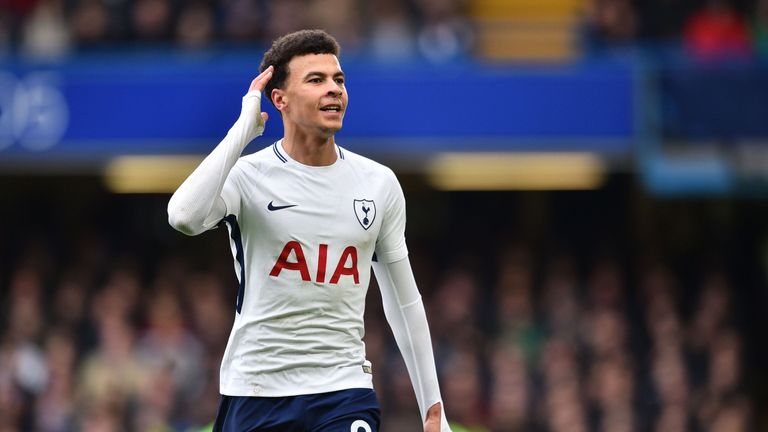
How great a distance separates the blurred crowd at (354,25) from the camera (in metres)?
16.6

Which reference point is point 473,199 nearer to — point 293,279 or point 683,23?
point 683,23

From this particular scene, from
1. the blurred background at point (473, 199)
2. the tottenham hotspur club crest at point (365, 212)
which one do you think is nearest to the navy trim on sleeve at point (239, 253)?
the tottenham hotspur club crest at point (365, 212)

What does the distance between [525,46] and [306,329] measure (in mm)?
11157

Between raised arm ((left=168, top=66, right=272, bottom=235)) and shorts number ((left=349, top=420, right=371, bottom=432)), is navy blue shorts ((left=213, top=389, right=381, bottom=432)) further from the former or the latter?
raised arm ((left=168, top=66, right=272, bottom=235))

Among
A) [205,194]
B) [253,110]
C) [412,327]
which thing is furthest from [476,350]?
[205,194]

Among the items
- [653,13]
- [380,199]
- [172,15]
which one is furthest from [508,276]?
[380,199]

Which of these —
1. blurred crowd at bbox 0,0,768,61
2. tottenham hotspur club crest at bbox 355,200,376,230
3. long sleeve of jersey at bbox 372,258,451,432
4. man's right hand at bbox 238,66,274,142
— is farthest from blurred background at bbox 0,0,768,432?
man's right hand at bbox 238,66,274,142

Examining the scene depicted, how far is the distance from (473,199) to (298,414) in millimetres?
12934

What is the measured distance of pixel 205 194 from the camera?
5.53 m

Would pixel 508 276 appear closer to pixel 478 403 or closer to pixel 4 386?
pixel 478 403

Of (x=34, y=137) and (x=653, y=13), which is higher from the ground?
(x=653, y=13)

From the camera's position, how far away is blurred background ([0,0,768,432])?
46.4 ft

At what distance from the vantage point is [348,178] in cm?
599

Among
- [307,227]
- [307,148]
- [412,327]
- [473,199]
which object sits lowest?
[473,199]
